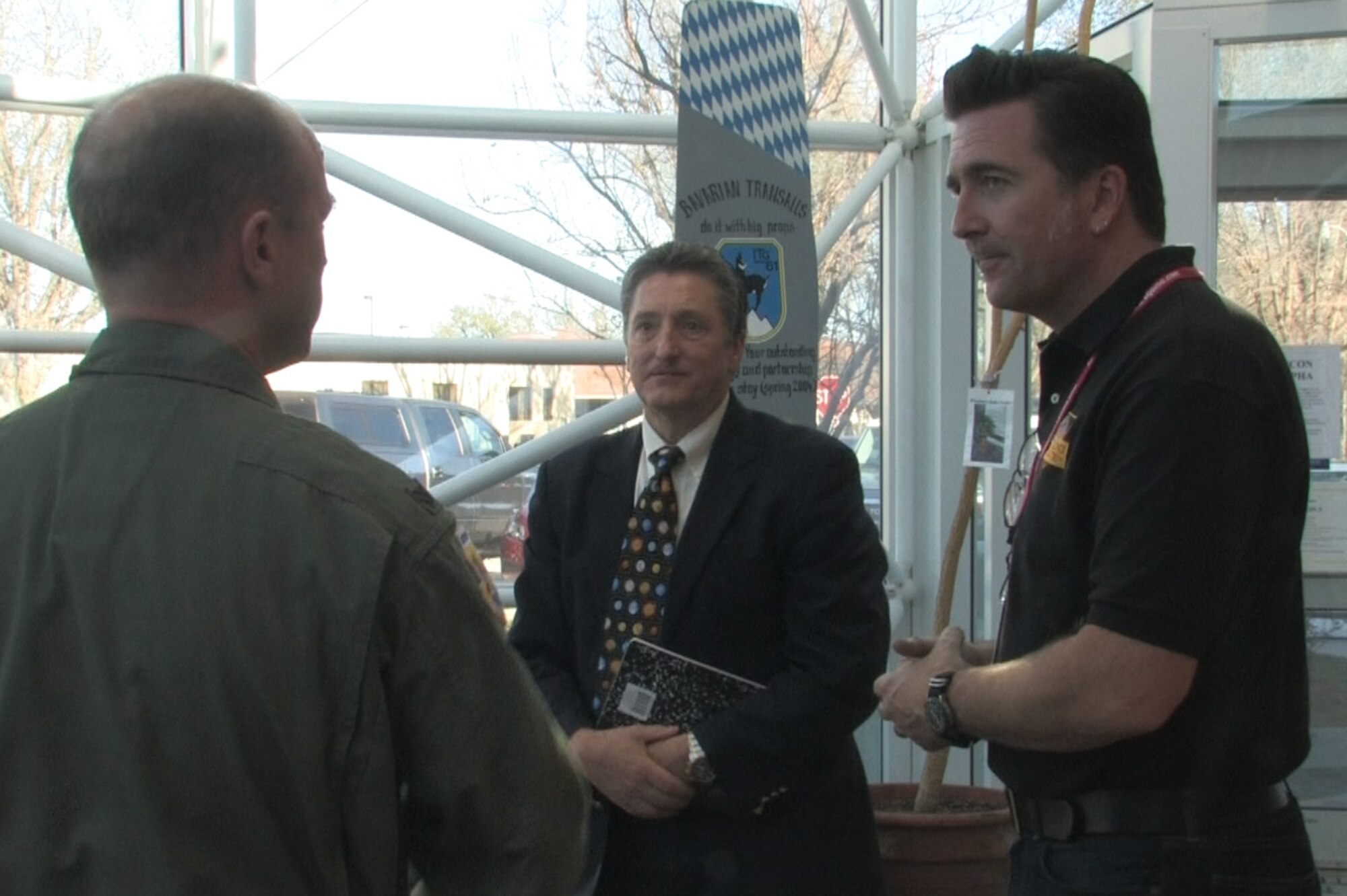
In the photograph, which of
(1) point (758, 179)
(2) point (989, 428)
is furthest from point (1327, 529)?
(1) point (758, 179)

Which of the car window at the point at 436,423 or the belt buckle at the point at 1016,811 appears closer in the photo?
the belt buckle at the point at 1016,811

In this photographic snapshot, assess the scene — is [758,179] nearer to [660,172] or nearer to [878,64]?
[878,64]

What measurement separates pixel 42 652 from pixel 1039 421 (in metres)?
1.21

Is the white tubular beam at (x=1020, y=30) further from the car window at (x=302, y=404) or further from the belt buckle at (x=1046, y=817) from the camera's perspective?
the belt buckle at (x=1046, y=817)

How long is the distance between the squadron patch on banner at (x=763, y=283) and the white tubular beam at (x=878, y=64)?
2.85ft

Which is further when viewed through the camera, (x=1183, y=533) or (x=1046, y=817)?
(x=1046, y=817)

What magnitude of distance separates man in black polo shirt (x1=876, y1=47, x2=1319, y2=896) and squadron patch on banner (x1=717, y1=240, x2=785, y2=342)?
1917mm

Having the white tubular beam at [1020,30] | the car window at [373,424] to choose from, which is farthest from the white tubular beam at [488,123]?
the car window at [373,424]

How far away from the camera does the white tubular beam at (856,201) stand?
4.32 meters

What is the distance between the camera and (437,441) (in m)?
4.80

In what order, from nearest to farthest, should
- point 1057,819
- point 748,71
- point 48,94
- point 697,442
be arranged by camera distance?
point 1057,819
point 697,442
point 748,71
point 48,94

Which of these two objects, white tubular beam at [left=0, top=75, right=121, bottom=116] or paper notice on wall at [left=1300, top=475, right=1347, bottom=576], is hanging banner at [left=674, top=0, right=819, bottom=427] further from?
white tubular beam at [left=0, top=75, right=121, bottom=116]

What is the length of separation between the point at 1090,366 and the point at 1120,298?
87 mm

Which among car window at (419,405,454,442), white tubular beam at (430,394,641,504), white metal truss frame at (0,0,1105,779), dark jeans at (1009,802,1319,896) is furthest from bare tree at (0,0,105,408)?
dark jeans at (1009,802,1319,896)
